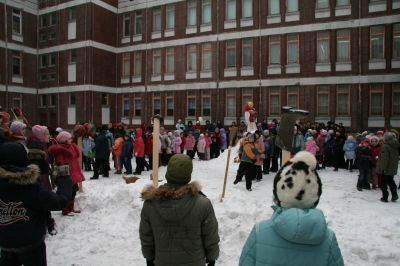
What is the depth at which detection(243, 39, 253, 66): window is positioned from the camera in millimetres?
25891

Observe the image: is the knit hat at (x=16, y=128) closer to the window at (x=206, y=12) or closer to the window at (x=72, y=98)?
the window at (x=206, y=12)

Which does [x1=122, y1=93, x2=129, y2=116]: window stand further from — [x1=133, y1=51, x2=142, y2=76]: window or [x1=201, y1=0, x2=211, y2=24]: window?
[x1=201, y1=0, x2=211, y2=24]: window

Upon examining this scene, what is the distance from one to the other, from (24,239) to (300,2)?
81.9ft

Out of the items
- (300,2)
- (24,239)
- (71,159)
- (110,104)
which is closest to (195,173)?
(71,159)

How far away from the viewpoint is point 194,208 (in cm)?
294

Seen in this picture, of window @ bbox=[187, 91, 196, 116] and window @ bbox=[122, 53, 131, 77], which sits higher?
window @ bbox=[122, 53, 131, 77]

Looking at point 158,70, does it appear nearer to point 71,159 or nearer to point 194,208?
point 71,159

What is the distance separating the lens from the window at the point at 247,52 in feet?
84.9

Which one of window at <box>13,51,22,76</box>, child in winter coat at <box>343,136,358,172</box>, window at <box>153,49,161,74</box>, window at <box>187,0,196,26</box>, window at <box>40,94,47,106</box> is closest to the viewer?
child in winter coat at <box>343,136,358,172</box>

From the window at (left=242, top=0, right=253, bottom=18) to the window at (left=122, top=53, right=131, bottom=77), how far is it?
11.7 metres

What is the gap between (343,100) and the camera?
23.5 m

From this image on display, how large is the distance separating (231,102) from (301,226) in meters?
24.9

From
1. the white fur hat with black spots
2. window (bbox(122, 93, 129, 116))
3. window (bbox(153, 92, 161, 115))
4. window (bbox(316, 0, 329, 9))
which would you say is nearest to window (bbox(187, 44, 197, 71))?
window (bbox(153, 92, 161, 115))

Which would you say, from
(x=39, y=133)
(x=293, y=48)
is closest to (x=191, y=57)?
(x=293, y=48)
